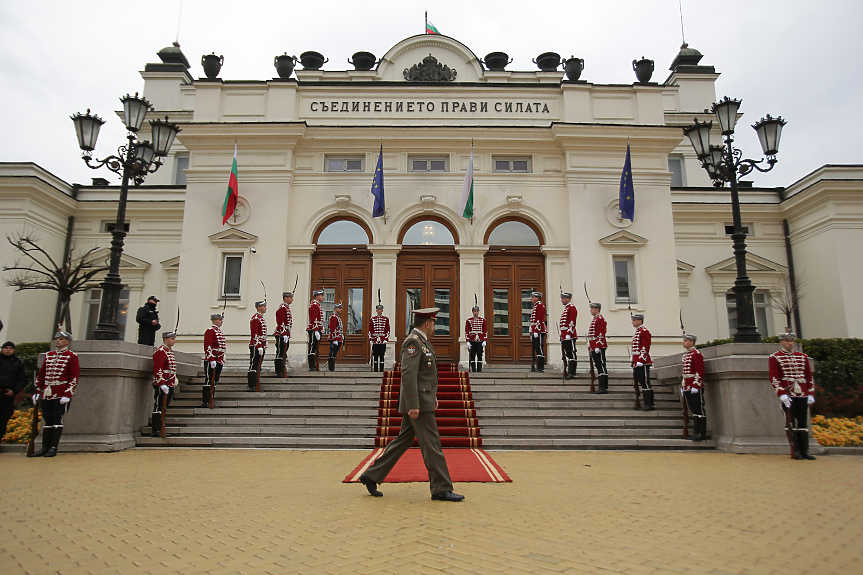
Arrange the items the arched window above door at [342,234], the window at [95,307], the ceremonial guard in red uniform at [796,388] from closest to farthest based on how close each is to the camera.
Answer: the ceremonial guard in red uniform at [796,388] < the arched window above door at [342,234] < the window at [95,307]

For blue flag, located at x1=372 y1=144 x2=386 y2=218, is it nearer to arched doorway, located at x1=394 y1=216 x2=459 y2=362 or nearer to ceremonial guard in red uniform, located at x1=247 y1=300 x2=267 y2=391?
arched doorway, located at x1=394 y1=216 x2=459 y2=362

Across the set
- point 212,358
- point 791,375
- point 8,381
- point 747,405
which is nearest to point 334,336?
point 212,358

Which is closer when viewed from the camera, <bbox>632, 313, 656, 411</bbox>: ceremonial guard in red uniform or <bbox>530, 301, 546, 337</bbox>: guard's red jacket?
<bbox>632, 313, 656, 411</bbox>: ceremonial guard in red uniform

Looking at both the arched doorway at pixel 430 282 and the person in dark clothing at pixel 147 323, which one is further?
the arched doorway at pixel 430 282

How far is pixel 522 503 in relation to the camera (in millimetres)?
5758

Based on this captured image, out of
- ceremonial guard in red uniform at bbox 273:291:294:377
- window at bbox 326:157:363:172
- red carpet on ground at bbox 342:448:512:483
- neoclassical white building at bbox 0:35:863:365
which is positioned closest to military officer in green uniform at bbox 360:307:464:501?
red carpet on ground at bbox 342:448:512:483

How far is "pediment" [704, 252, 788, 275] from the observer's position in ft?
73.0

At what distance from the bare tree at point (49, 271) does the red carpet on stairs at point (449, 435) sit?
12056 millimetres

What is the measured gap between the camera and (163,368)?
10922 millimetres

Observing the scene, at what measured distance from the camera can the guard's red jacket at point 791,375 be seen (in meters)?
9.25

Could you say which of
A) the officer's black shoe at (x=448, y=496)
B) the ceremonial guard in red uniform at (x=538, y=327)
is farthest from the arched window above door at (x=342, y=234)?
the officer's black shoe at (x=448, y=496)

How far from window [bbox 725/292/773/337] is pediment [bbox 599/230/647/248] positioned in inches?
265

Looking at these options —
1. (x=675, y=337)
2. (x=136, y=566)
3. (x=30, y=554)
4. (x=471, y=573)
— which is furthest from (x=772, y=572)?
(x=675, y=337)

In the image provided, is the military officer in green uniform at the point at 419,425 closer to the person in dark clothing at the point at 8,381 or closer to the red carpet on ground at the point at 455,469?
the red carpet on ground at the point at 455,469
